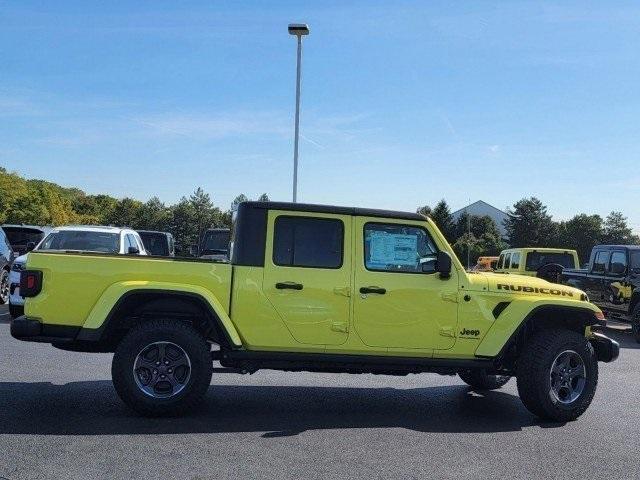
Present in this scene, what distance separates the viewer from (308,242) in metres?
6.39

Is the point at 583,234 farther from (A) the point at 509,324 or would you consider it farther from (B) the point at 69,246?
(A) the point at 509,324

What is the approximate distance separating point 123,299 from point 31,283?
832 mm

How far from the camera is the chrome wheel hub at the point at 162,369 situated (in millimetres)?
6023

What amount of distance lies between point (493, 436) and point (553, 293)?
64.6 inches

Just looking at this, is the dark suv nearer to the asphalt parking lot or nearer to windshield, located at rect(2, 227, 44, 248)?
windshield, located at rect(2, 227, 44, 248)

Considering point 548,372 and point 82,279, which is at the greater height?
point 82,279

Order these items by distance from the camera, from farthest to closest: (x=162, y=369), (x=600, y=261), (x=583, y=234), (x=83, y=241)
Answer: (x=583, y=234), (x=600, y=261), (x=83, y=241), (x=162, y=369)

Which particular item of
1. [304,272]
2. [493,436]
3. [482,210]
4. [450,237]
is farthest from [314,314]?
[482,210]

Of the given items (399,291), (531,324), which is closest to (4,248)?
(399,291)

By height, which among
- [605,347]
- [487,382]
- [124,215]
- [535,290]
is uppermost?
[124,215]

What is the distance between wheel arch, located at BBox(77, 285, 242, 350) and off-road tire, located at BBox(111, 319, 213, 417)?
0.51 ft

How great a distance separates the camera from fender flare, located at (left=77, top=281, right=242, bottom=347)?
5941 millimetres

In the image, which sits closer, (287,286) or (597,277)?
(287,286)

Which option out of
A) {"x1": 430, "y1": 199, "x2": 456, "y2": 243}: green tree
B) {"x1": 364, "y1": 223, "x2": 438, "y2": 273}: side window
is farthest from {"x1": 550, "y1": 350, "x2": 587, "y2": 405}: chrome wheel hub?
{"x1": 430, "y1": 199, "x2": 456, "y2": 243}: green tree
